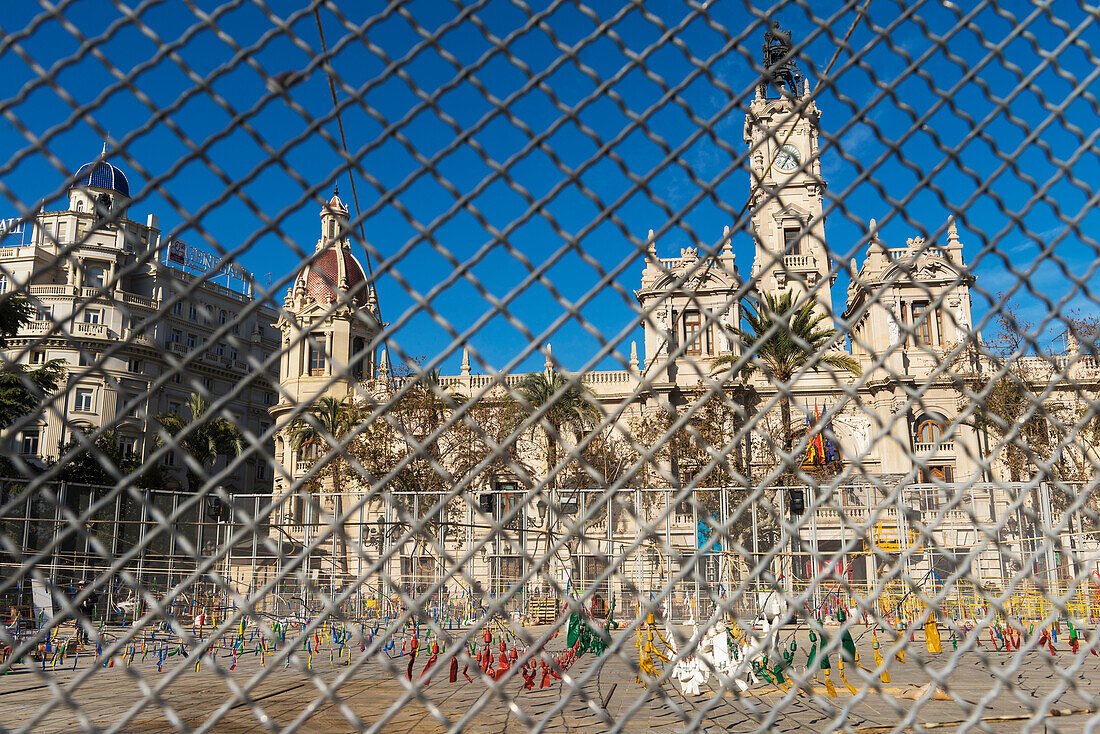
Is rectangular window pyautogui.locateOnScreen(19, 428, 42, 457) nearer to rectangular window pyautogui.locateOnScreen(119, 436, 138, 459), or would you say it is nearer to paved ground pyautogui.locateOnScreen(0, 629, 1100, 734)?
rectangular window pyautogui.locateOnScreen(119, 436, 138, 459)

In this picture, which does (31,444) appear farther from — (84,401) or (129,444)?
(129,444)

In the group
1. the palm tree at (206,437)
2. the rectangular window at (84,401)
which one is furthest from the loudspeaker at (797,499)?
the rectangular window at (84,401)

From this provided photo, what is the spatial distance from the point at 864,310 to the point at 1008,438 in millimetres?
645

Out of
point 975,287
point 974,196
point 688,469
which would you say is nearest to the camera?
point 974,196

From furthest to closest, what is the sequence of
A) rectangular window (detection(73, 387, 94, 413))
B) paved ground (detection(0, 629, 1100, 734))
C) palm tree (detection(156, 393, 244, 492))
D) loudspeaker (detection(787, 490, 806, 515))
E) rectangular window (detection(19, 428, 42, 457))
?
rectangular window (detection(73, 387, 94, 413))
rectangular window (detection(19, 428, 42, 457))
palm tree (detection(156, 393, 244, 492))
loudspeaker (detection(787, 490, 806, 515))
paved ground (detection(0, 629, 1100, 734))

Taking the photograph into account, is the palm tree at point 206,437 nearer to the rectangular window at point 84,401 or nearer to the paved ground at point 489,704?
the rectangular window at point 84,401

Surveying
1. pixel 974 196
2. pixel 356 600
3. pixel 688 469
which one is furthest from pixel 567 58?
pixel 688 469

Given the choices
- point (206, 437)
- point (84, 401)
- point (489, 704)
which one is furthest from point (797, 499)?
point (84, 401)

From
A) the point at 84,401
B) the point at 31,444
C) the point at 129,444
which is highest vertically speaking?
the point at 84,401

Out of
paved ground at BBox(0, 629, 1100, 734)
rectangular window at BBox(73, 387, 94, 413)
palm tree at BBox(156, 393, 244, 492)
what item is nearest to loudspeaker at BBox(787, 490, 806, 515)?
paved ground at BBox(0, 629, 1100, 734)

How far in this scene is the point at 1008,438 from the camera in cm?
265

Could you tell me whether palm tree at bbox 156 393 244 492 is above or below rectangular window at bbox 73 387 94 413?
below

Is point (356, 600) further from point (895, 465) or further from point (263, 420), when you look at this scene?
point (263, 420)

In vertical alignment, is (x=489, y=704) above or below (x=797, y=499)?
below
